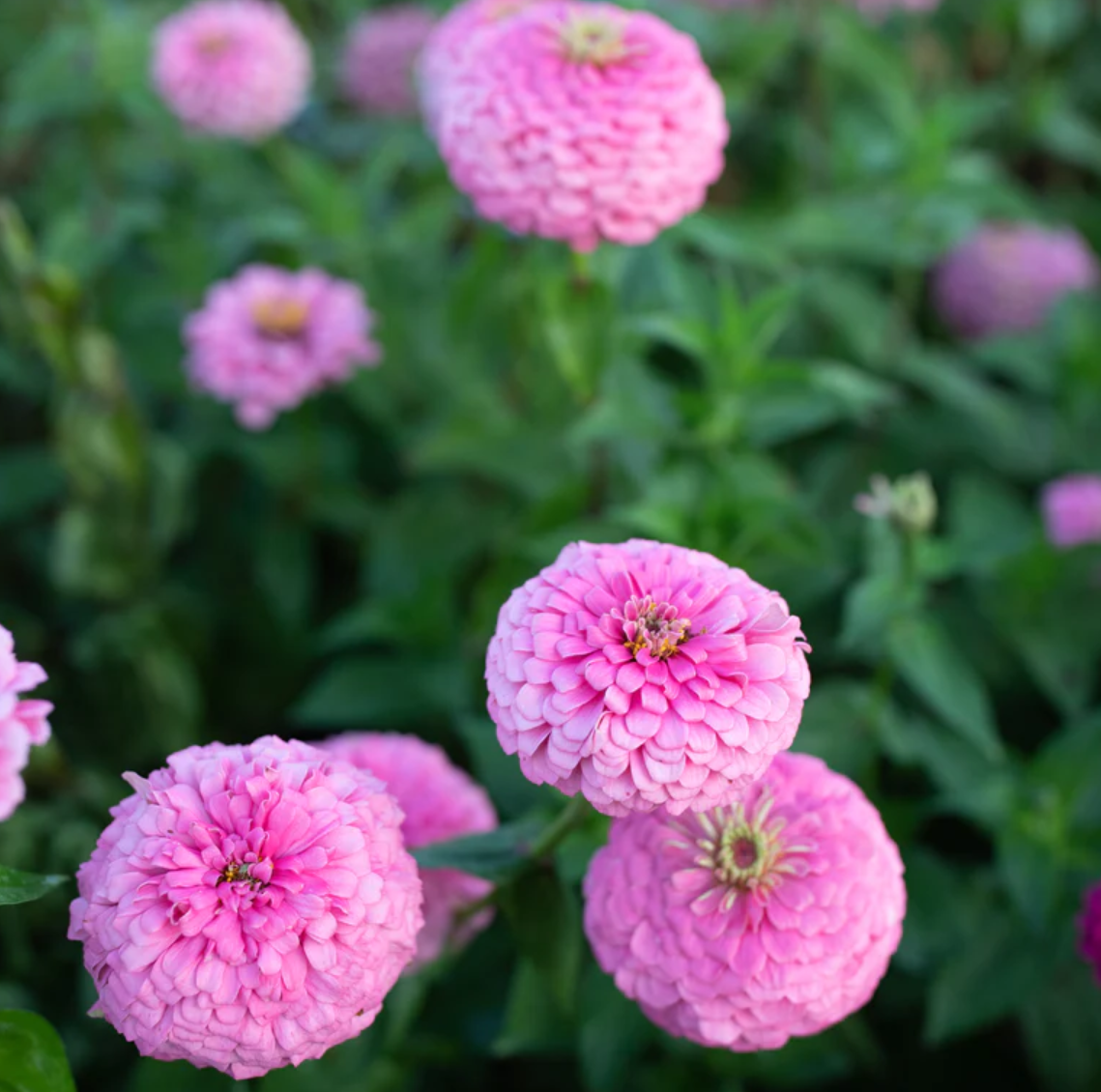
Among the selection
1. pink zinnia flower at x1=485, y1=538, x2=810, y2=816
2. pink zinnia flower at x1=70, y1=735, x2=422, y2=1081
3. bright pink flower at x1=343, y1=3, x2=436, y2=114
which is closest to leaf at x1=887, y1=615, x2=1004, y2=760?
pink zinnia flower at x1=485, y1=538, x2=810, y2=816

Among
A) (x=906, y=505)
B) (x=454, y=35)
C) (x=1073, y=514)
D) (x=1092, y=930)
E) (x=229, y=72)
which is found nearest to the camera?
(x=1092, y=930)

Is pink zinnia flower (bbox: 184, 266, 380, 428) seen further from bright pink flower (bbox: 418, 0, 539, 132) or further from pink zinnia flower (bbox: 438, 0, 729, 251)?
pink zinnia flower (bbox: 438, 0, 729, 251)

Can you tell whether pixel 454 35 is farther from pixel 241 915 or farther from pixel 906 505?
pixel 241 915

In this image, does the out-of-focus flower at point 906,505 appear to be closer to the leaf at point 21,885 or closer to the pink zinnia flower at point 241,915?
the pink zinnia flower at point 241,915

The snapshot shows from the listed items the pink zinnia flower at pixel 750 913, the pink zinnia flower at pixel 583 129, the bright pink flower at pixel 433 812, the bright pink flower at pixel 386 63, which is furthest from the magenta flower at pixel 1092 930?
the bright pink flower at pixel 386 63

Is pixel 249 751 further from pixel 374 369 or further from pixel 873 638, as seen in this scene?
pixel 374 369

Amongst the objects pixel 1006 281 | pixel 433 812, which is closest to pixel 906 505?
pixel 433 812
